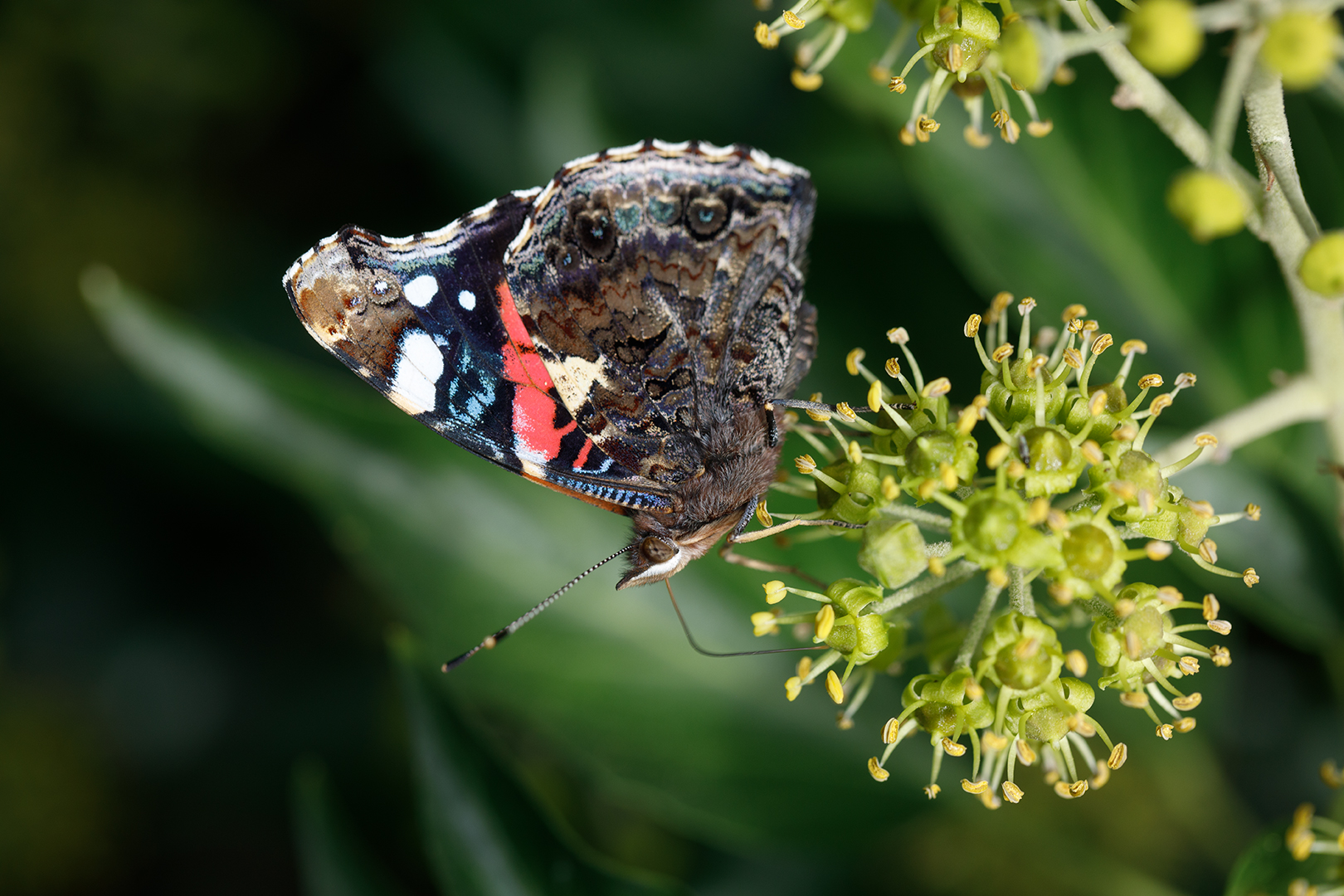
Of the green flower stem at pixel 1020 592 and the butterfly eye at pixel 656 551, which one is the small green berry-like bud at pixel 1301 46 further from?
the butterfly eye at pixel 656 551

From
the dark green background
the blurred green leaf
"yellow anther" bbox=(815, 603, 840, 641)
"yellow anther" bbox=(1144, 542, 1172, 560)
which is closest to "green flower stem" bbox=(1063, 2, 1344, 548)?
"yellow anther" bbox=(1144, 542, 1172, 560)

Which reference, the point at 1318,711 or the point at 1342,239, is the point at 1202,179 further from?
the point at 1318,711

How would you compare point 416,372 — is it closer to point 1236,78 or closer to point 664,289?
point 664,289

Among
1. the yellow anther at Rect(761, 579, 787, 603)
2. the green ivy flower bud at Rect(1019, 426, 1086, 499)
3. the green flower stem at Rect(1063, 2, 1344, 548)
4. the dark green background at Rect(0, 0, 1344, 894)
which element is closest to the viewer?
the green flower stem at Rect(1063, 2, 1344, 548)

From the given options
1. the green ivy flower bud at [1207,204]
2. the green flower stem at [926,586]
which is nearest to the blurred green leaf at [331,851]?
the green flower stem at [926,586]

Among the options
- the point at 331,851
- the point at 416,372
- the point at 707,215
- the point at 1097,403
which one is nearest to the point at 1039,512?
the point at 1097,403

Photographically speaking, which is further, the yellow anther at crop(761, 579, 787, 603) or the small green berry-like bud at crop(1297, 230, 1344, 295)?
the yellow anther at crop(761, 579, 787, 603)

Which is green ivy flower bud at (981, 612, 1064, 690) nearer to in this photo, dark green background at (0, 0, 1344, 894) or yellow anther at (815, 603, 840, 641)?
yellow anther at (815, 603, 840, 641)
